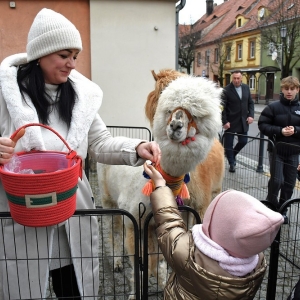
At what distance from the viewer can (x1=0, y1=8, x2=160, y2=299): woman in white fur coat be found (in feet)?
5.56

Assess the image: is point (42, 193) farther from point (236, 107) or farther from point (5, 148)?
point (236, 107)

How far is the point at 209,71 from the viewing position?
139ft

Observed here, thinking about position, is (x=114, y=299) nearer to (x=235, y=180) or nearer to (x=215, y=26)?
(x=235, y=180)

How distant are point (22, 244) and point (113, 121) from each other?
6021 millimetres

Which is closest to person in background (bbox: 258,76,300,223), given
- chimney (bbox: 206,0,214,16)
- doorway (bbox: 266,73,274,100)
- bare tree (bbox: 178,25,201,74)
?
bare tree (bbox: 178,25,201,74)

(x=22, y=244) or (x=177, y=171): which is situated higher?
(x=177, y=171)

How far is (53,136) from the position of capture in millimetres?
1765

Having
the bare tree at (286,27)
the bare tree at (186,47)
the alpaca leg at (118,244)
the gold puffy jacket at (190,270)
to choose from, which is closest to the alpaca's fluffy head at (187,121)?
the gold puffy jacket at (190,270)

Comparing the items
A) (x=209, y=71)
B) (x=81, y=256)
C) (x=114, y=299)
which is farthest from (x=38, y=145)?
(x=209, y=71)

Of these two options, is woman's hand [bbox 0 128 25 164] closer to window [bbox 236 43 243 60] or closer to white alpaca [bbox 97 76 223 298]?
white alpaca [bbox 97 76 223 298]

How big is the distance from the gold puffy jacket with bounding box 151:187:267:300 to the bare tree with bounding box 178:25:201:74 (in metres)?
31.4

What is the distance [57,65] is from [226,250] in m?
1.21

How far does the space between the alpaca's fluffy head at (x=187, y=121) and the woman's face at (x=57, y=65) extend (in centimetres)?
79

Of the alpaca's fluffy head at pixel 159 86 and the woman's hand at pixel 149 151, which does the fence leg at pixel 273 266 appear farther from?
the alpaca's fluffy head at pixel 159 86
